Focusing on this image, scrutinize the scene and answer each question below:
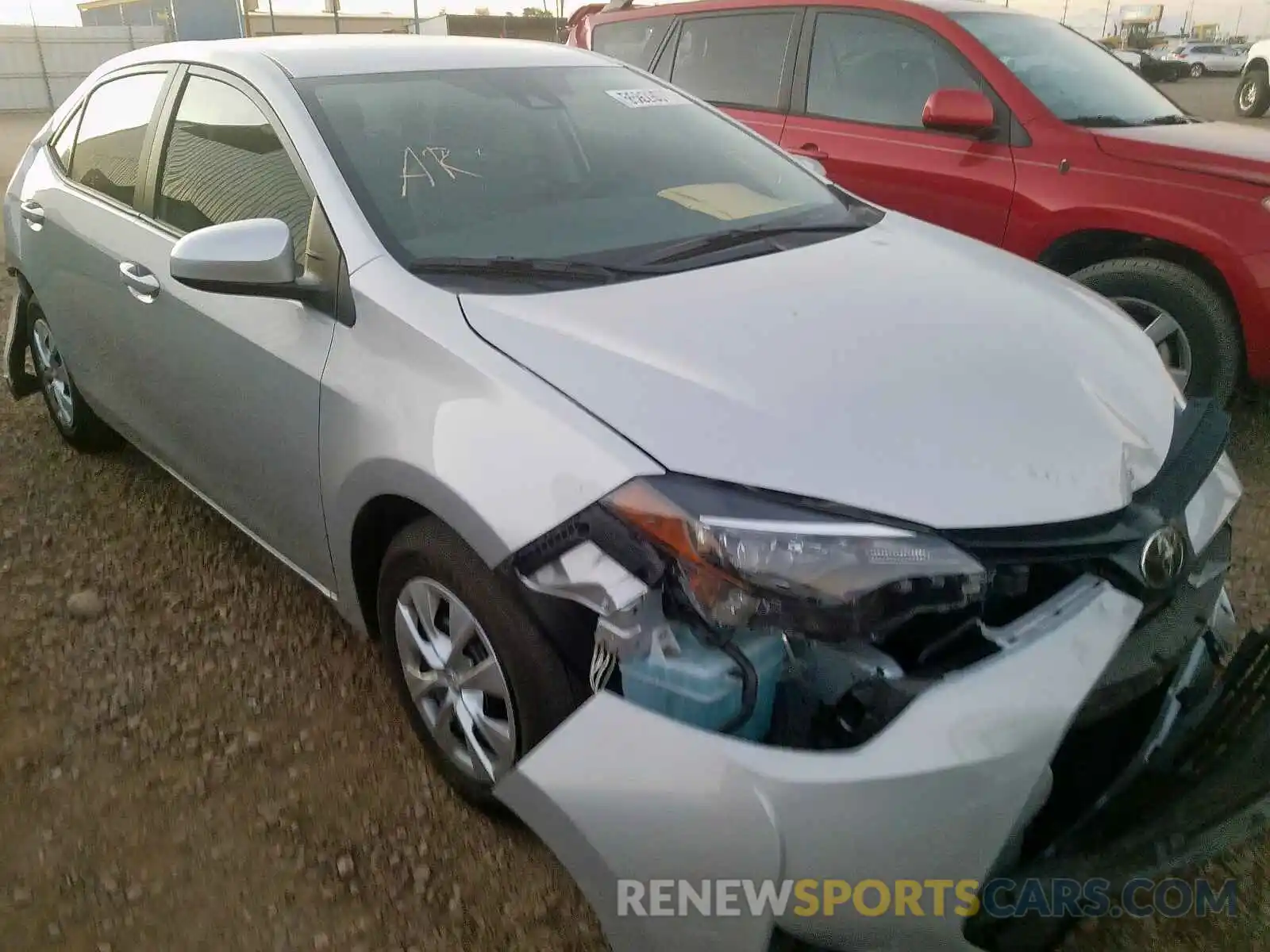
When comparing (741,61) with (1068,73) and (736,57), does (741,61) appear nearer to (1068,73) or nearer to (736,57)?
(736,57)

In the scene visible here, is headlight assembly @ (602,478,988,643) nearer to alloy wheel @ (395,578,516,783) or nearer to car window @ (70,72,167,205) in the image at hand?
alloy wheel @ (395,578,516,783)

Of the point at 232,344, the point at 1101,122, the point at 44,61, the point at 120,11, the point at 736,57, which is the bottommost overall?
the point at 44,61

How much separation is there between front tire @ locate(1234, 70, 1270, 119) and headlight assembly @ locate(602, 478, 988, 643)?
55.7 feet

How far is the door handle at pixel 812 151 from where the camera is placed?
461 centimetres

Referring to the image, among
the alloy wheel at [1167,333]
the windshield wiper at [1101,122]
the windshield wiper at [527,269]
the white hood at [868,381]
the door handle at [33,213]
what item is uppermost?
the windshield wiper at [1101,122]

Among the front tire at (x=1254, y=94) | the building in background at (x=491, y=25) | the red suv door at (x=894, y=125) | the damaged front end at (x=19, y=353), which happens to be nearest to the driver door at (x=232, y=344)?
the damaged front end at (x=19, y=353)

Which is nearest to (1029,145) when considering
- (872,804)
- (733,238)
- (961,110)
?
(961,110)

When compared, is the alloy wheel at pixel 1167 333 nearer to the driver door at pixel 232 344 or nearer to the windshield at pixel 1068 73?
the windshield at pixel 1068 73

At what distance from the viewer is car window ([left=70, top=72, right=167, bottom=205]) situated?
9.82 feet

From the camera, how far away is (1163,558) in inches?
63.6

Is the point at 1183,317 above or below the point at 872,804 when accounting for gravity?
below

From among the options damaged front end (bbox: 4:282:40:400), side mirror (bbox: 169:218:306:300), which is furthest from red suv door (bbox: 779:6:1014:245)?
damaged front end (bbox: 4:282:40:400)

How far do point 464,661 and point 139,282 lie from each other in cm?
160

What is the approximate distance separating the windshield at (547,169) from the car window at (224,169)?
147 millimetres
